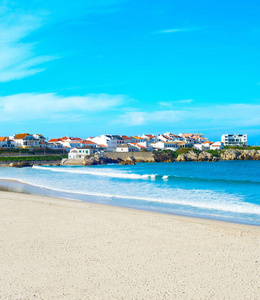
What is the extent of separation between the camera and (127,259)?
761 centimetres

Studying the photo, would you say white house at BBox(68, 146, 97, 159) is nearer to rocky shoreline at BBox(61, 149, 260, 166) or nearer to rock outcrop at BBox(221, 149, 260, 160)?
rocky shoreline at BBox(61, 149, 260, 166)

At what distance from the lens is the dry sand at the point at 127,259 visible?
5867 millimetres

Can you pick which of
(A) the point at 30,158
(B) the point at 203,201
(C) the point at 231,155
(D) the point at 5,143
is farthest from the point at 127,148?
(B) the point at 203,201

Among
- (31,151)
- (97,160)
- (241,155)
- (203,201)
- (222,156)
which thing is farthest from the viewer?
(222,156)

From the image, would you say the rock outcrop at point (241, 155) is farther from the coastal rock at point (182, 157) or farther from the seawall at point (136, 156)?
the seawall at point (136, 156)

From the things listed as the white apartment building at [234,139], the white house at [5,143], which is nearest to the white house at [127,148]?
the white house at [5,143]

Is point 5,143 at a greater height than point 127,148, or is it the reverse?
point 5,143

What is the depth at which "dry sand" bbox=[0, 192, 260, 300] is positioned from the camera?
5.87 metres

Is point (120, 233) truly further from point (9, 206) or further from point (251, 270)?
point (9, 206)

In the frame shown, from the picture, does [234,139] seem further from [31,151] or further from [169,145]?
[31,151]

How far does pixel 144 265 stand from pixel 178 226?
450 centimetres

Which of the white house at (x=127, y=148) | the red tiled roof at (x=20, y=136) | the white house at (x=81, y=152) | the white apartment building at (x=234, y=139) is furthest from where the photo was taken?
the white apartment building at (x=234, y=139)

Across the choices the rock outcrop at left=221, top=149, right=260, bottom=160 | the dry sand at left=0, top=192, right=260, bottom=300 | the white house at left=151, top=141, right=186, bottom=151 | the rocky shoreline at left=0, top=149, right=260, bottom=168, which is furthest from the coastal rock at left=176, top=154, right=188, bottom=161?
the dry sand at left=0, top=192, right=260, bottom=300

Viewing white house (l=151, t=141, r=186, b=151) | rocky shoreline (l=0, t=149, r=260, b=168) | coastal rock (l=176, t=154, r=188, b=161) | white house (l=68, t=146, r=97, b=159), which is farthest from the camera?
white house (l=151, t=141, r=186, b=151)
